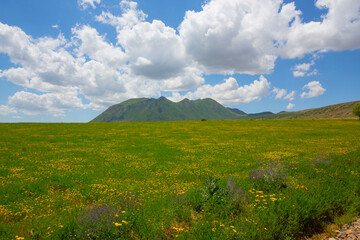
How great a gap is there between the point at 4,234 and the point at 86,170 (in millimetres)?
8531

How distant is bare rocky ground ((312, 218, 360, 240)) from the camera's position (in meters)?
6.59

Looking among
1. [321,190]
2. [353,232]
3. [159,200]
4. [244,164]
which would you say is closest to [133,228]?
[159,200]

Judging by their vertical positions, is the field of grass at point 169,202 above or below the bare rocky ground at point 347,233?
above

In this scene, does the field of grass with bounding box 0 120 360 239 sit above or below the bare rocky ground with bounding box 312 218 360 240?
above

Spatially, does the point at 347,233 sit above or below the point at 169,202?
below

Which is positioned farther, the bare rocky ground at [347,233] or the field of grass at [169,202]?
the bare rocky ground at [347,233]

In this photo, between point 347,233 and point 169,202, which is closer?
point 347,233

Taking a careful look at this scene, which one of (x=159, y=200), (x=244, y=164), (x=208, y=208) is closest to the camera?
(x=208, y=208)

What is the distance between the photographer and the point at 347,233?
6762mm

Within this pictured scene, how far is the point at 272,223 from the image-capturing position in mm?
6598

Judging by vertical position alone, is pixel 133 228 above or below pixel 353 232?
above

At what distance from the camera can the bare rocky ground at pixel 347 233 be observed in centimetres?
659

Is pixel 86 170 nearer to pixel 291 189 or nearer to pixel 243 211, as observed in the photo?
pixel 243 211

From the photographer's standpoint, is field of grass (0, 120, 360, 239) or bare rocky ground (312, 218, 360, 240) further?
bare rocky ground (312, 218, 360, 240)
